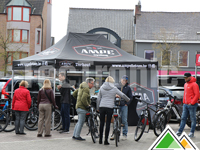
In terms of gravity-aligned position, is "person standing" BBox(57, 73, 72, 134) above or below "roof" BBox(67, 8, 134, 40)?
below

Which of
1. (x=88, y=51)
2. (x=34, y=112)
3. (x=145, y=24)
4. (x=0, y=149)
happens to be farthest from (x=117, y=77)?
(x=145, y=24)

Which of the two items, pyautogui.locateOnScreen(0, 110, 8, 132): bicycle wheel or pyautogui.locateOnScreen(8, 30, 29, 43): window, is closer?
pyautogui.locateOnScreen(0, 110, 8, 132): bicycle wheel

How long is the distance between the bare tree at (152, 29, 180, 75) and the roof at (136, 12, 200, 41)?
7.07 feet

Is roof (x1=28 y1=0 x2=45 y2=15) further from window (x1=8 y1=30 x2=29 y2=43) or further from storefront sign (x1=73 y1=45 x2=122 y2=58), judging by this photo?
storefront sign (x1=73 y1=45 x2=122 y2=58)

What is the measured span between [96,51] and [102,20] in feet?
97.0

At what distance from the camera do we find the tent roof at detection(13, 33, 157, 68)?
1171cm

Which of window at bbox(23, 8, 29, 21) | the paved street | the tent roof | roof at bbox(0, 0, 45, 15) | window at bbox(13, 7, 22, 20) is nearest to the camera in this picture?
the paved street

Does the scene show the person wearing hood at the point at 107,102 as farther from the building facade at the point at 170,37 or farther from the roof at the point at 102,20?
the roof at the point at 102,20

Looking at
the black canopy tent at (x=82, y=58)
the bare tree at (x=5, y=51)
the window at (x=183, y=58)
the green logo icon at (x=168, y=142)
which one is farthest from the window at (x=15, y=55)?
the green logo icon at (x=168, y=142)

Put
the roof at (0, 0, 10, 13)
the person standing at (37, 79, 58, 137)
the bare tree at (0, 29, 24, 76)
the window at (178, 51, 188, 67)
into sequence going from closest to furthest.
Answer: the person standing at (37, 79, 58, 137) → the bare tree at (0, 29, 24, 76) → the window at (178, 51, 188, 67) → the roof at (0, 0, 10, 13)

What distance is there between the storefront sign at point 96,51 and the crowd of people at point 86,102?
185 cm

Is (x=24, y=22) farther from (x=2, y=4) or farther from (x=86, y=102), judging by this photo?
(x=86, y=102)

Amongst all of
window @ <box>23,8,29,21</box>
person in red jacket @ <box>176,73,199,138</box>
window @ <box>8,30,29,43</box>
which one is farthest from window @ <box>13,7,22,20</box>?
person in red jacket @ <box>176,73,199,138</box>

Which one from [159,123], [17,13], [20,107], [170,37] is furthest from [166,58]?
[20,107]
